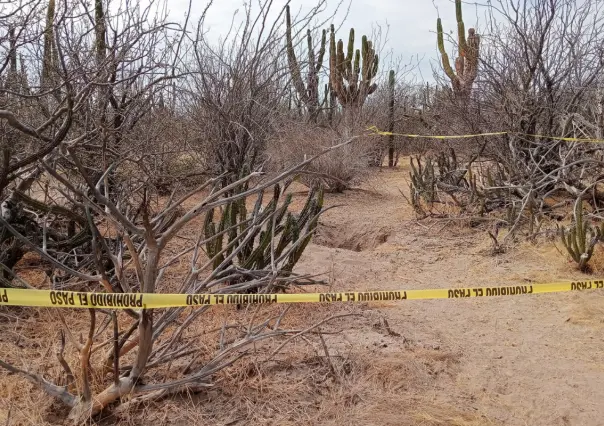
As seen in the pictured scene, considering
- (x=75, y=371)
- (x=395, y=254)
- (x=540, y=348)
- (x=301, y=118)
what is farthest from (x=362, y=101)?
(x=75, y=371)

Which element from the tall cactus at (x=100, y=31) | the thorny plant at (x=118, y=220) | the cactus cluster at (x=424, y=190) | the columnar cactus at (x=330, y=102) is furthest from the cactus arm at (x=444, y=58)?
the tall cactus at (x=100, y=31)

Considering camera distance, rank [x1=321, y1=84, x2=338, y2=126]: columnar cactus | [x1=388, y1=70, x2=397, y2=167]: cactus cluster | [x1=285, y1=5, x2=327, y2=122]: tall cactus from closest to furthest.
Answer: [x1=285, y1=5, x2=327, y2=122]: tall cactus, [x1=321, y1=84, x2=338, y2=126]: columnar cactus, [x1=388, y1=70, x2=397, y2=167]: cactus cluster

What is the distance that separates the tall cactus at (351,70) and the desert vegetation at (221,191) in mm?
303

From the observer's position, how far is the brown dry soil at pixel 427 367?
2.85 meters

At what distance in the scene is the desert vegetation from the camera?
2.79 metres

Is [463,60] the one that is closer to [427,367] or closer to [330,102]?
[330,102]

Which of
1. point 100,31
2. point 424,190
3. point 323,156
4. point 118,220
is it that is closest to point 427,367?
point 118,220

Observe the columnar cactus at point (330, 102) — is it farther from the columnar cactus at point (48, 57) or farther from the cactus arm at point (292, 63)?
the columnar cactus at point (48, 57)

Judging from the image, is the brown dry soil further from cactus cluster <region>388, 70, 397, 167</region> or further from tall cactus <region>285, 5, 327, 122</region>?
cactus cluster <region>388, 70, 397, 167</region>

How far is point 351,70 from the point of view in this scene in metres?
15.8

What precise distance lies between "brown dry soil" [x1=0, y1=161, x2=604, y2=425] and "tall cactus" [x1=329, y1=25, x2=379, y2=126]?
998 cm

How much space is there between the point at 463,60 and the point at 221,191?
414 inches

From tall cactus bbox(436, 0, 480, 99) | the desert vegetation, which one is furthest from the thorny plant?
tall cactus bbox(436, 0, 480, 99)

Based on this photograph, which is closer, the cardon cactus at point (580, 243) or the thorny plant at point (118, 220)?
the thorny plant at point (118, 220)
